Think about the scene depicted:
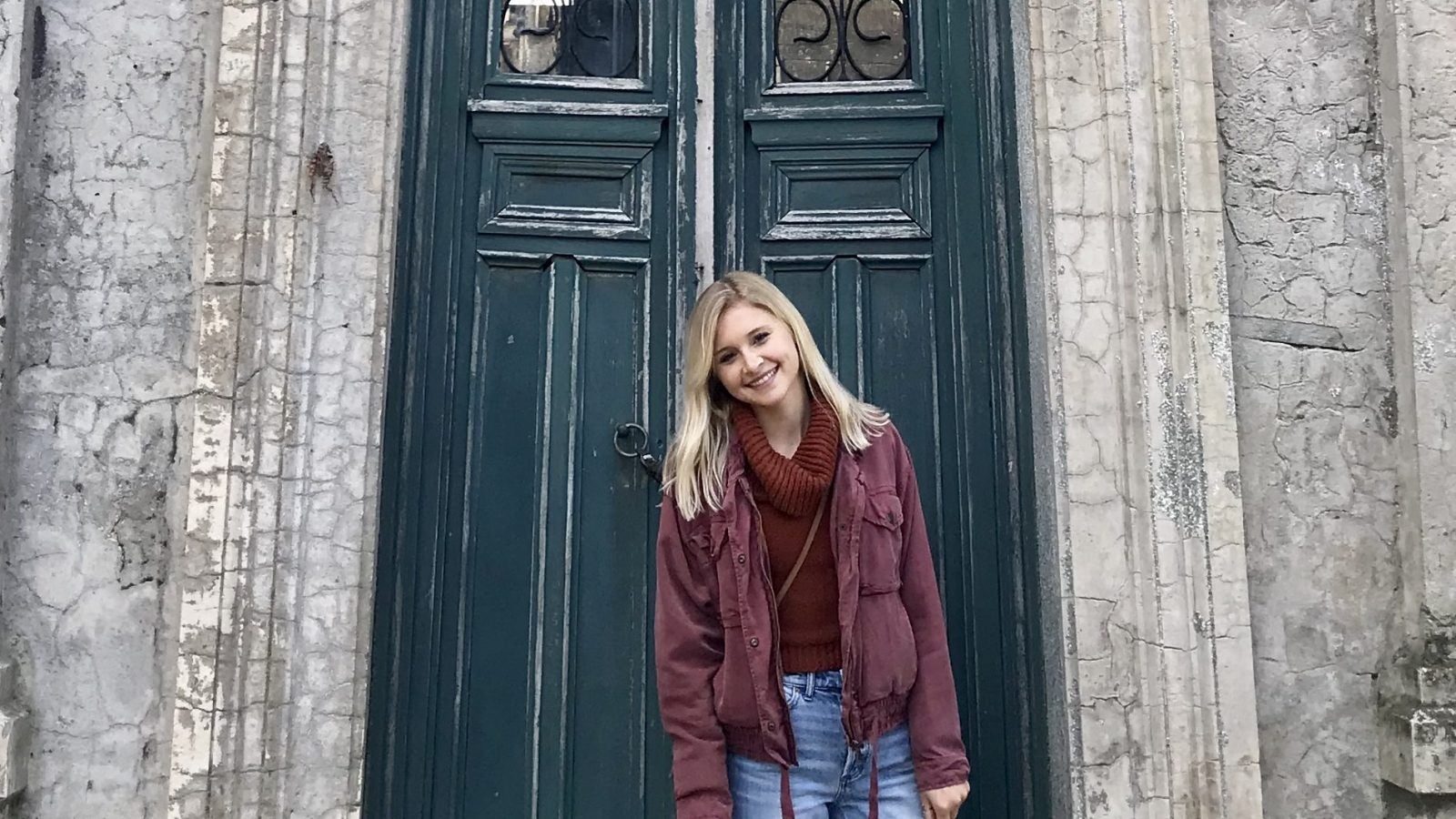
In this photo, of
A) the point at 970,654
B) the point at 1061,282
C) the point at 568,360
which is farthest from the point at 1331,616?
the point at 568,360

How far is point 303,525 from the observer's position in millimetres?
2324

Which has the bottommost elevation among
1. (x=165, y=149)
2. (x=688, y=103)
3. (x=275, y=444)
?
(x=275, y=444)

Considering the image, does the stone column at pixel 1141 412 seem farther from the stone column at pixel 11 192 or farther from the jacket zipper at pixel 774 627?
the stone column at pixel 11 192

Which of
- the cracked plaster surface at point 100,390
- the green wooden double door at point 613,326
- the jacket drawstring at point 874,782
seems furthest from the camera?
the green wooden double door at point 613,326

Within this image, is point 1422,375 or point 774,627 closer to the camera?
point 774,627

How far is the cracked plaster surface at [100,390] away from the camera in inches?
91.1

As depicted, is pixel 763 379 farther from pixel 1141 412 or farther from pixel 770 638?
pixel 1141 412

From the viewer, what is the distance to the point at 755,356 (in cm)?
197

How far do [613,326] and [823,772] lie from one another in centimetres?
126

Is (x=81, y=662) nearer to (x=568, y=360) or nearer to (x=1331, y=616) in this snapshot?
(x=568, y=360)

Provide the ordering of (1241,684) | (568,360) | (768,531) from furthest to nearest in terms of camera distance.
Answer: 1. (568,360)
2. (1241,684)
3. (768,531)

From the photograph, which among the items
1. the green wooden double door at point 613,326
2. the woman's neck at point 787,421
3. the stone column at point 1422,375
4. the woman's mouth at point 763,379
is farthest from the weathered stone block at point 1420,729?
the woman's mouth at point 763,379

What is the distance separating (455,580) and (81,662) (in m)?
0.84

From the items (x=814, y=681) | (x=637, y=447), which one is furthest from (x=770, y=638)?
(x=637, y=447)
